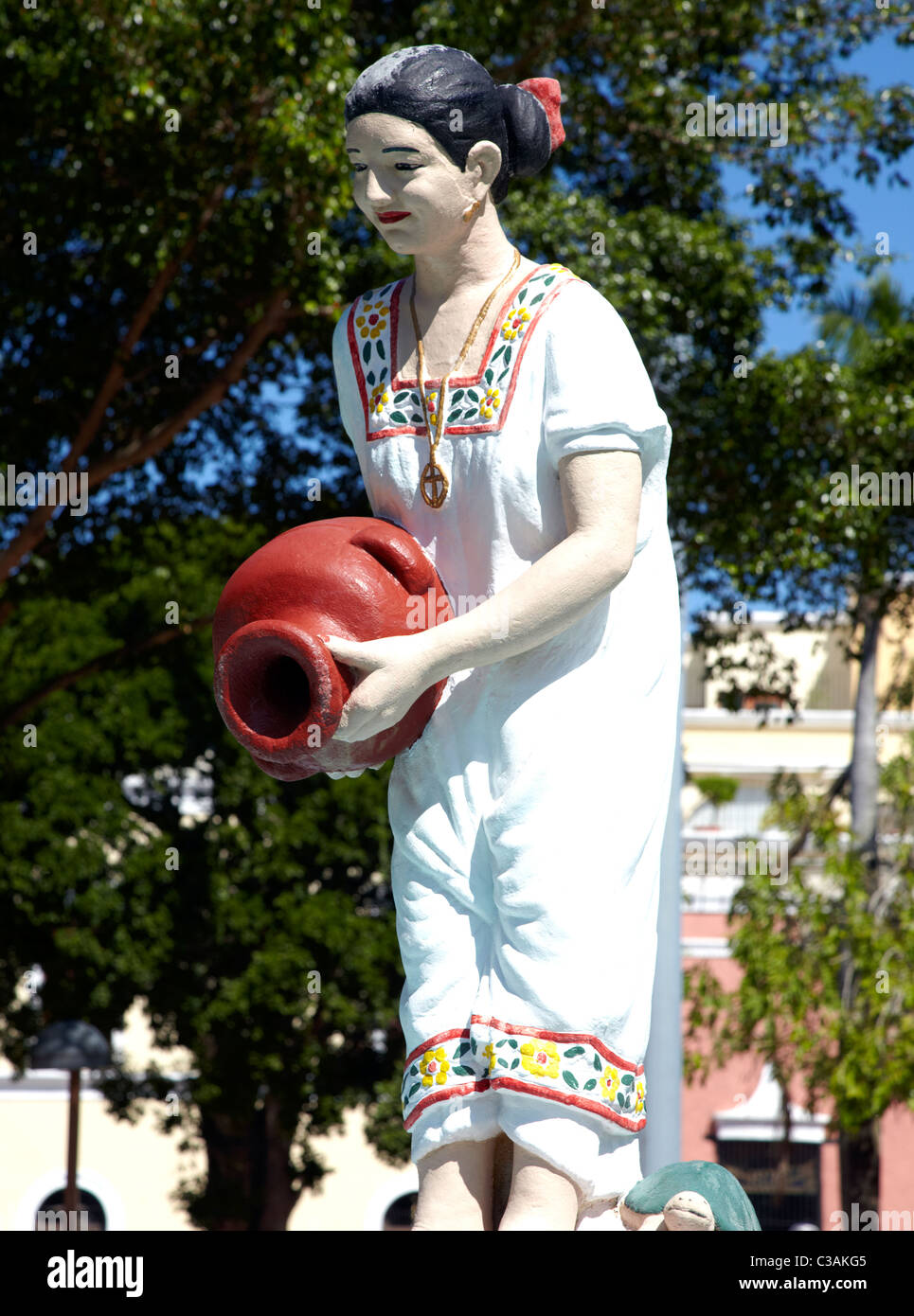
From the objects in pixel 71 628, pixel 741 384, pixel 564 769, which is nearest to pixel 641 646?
pixel 564 769

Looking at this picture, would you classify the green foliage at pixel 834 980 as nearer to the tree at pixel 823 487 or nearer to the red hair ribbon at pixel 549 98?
the tree at pixel 823 487

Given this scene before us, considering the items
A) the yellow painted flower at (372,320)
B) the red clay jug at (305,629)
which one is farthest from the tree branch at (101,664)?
the red clay jug at (305,629)

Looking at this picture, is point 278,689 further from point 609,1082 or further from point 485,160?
point 485,160

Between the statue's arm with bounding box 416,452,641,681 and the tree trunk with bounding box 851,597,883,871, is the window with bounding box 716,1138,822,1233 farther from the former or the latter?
the statue's arm with bounding box 416,452,641,681

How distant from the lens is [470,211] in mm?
3145

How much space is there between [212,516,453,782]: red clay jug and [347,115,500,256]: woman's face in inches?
22.7

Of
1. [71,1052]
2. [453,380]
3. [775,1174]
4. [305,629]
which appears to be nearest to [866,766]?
[775,1174]

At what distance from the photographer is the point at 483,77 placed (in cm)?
316

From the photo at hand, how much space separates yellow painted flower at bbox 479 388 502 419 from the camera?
9.96 ft

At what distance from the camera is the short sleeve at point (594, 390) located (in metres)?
2.95

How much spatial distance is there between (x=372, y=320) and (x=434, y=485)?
402mm

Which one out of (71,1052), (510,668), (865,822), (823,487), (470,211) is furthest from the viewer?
(865,822)
